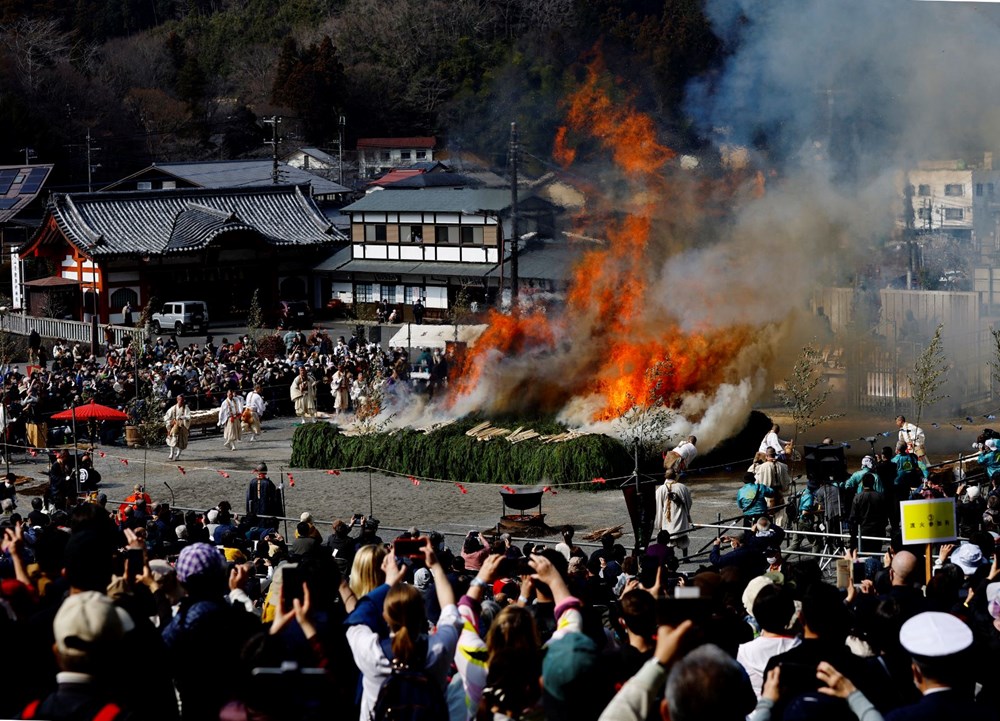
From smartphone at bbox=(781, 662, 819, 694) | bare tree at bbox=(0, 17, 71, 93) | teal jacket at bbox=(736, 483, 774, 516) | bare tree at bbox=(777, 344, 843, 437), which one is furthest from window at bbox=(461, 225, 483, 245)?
smartphone at bbox=(781, 662, 819, 694)

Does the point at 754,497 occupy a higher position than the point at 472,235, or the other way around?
the point at 472,235

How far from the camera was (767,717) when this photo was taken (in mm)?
5906

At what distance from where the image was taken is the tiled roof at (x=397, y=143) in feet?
259

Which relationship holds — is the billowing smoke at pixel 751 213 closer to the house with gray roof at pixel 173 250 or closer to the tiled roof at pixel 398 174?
the house with gray roof at pixel 173 250

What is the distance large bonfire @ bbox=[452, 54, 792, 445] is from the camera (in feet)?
79.4

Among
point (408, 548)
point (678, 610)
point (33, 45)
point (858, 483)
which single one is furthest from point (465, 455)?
point (33, 45)

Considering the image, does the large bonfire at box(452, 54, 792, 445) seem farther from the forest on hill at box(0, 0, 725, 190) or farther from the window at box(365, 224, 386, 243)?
the forest on hill at box(0, 0, 725, 190)

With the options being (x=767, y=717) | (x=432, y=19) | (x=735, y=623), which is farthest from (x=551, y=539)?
(x=432, y=19)

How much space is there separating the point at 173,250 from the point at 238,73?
44053 millimetres

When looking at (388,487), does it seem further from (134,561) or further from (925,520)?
(134,561)

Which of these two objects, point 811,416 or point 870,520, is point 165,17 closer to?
point 811,416

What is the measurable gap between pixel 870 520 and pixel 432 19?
73148 mm

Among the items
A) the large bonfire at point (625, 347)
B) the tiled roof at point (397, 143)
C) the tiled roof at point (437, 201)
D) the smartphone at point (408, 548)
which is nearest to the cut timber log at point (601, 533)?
the large bonfire at point (625, 347)

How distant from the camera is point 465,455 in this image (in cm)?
2319
